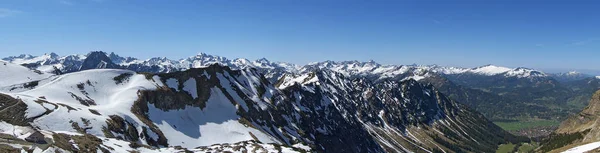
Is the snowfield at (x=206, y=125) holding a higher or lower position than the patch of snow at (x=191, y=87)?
lower

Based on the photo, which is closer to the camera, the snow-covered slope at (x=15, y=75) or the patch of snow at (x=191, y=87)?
the snow-covered slope at (x=15, y=75)

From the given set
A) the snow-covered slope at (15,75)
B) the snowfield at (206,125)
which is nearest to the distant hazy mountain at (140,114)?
the snowfield at (206,125)

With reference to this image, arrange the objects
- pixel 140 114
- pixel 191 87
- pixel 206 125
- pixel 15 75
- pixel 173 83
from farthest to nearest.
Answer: pixel 191 87, pixel 173 83, pixel 15 75, pixel 206 125, pixel 140 114

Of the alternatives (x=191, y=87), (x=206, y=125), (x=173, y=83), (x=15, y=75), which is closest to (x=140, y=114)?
(x=206, y=125)

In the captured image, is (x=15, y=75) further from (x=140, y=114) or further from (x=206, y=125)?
(x=206, y=125)

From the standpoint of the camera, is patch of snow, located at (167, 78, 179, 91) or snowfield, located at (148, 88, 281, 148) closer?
snowfield, located at (148, 88, 281, 148)

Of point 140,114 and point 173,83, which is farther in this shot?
point 173,83

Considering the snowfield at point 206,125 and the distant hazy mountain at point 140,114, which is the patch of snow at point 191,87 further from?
the snowfield at point 206,125

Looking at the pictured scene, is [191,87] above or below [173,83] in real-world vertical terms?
below

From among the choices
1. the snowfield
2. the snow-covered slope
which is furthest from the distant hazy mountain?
the snow-covered slope

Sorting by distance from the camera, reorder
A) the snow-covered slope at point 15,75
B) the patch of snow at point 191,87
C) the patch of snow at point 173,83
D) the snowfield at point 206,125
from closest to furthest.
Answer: the snowfield at point 206,125, the snow-covered slope at point 15,75, the patch of snow at point 173,83, the patch of snow at point 191,87

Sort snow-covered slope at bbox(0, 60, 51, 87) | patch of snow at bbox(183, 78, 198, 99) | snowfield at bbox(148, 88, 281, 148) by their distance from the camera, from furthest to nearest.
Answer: patch of snow at bbox(183, 78, 198, 99), snow-covered slope at bbox(0, 60, 51, 87), snowfield at bbox(148, 88, 281, 148)

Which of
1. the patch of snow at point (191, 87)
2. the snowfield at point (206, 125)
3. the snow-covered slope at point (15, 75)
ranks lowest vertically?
the snowfield at point (206, 125)

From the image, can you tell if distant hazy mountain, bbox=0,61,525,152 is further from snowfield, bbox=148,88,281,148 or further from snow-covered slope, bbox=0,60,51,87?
snow-covered slope, bbox=0,60,51,87
